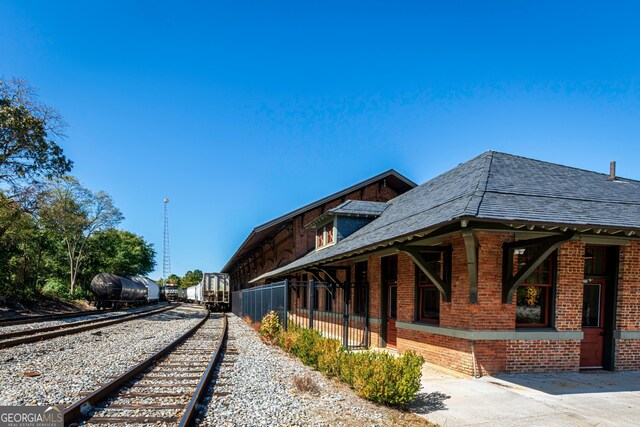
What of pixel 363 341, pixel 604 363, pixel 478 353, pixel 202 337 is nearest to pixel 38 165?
pixel 202 337

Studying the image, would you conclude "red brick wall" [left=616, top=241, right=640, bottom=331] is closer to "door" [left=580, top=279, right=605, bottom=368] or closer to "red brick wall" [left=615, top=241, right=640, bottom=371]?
"red brick wall" [left=615, top=241, right=640, bottom=371]

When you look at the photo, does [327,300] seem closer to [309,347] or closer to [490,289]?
[309,347]

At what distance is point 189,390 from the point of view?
727cm

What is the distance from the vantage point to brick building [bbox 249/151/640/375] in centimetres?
794

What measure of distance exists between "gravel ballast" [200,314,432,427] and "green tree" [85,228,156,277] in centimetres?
4449

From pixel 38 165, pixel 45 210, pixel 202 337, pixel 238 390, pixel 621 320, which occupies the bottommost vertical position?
pixel 202 337

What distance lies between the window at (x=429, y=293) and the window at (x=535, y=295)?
1.67 m

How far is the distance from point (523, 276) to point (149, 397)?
21.7ft

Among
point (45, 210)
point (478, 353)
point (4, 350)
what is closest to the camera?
point (478, 353)

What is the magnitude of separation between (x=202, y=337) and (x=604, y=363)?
40.2ft

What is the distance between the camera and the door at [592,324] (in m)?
9.27

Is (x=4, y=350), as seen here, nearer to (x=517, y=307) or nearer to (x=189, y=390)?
(x=189, y=390)

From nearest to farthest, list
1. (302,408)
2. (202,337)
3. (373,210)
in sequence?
(302,408), (202,337), (373,210)

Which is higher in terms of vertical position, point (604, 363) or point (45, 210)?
→ point (45, 210)
